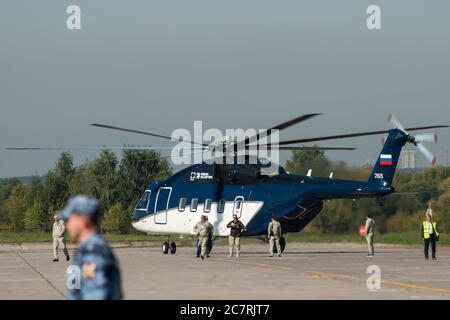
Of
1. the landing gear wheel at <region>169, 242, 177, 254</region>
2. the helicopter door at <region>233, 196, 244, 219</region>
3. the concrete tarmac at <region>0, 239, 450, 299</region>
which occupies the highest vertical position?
the helicopter door at <region>233, 196, 244, 219</region>

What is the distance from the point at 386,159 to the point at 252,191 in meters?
5.14

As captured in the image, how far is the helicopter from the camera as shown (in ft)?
124

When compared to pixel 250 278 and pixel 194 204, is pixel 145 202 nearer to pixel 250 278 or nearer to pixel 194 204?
pixel 194 204

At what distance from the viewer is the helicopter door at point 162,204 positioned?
136 ft

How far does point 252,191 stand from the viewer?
3938 cm

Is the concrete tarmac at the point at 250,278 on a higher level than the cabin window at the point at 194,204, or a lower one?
lower

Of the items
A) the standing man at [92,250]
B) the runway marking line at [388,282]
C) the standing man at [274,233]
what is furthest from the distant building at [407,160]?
the standing man at [92,250]

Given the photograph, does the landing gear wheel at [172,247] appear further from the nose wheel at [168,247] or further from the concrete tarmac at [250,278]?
the concrete tarmac at [250,278]

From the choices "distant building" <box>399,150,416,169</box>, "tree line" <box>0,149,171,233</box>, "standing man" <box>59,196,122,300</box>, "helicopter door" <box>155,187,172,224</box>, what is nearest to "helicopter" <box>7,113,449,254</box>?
"helicopter door" <box>155,187,172,224</box>

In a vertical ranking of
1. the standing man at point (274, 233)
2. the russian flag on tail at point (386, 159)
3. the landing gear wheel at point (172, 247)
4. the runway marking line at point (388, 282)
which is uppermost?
the russian flag on tail at point (386, 159)

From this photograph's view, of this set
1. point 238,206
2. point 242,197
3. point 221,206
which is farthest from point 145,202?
point 242,197

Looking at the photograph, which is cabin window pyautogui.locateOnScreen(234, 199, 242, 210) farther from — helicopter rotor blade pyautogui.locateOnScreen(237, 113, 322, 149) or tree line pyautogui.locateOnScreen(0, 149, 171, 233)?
tree line pyautogui.locateOnScreen(0, 149, 171, 233)

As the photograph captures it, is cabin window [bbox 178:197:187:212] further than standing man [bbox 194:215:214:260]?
Yes
